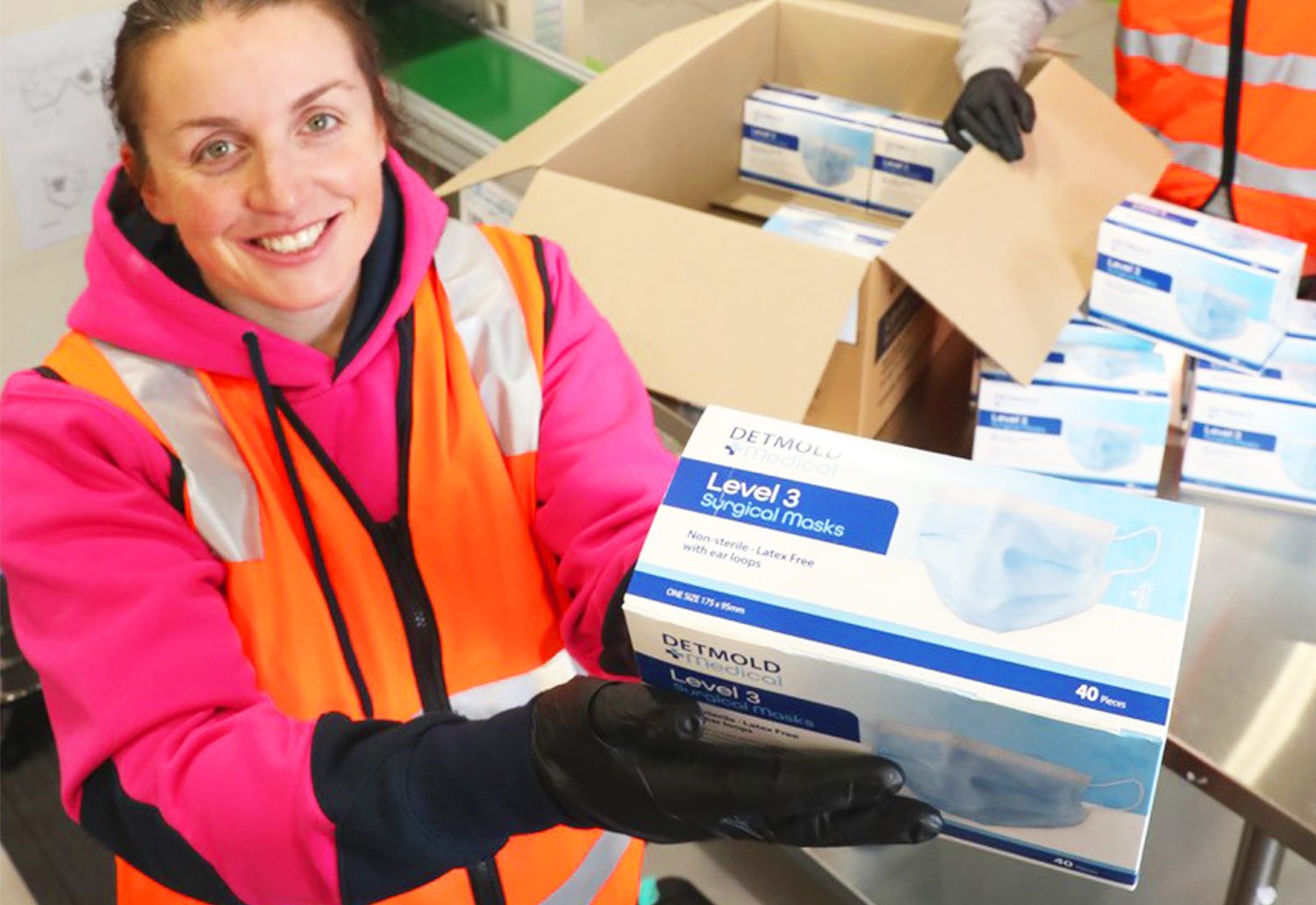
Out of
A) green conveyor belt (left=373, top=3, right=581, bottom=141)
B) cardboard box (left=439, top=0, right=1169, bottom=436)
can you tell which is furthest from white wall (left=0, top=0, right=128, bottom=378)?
cardboard box (left=439, top=0, right=1169, bottom=436)

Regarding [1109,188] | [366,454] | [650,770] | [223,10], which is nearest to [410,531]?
[366,454]

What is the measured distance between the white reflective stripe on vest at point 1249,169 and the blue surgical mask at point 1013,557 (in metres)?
1.14

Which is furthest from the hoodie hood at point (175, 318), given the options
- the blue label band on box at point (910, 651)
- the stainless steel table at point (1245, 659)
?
the stainless steel table at point (1245, 659)

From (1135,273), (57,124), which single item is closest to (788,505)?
(1135,273)

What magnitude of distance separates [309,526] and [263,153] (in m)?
0.31

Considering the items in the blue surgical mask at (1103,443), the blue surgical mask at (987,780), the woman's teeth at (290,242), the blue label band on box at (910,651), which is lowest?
the blue surgical mask at (1103,443)

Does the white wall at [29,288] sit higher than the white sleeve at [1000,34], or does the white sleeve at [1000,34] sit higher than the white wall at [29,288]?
the white sleeve at [1000,34]

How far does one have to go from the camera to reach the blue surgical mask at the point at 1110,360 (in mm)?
1656

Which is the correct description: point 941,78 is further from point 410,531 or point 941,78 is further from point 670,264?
point 410,531

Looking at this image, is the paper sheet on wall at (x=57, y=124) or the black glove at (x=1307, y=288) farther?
the paper sheet on wall at (x=57, y=124)

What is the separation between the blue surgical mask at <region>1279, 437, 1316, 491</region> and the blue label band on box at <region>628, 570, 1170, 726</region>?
0.94 metres

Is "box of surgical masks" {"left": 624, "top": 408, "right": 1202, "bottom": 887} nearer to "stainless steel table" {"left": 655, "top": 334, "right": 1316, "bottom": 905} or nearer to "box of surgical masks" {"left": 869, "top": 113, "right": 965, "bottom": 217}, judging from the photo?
"stainless steel table" {"left": 655, "top": 334, "right": 1316, "bottom": 905}

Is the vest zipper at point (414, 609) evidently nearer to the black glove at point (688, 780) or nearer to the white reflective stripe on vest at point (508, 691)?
the white reflective stripe on vest at point (508, 691)

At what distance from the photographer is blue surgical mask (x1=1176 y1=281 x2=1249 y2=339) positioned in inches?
64.9
